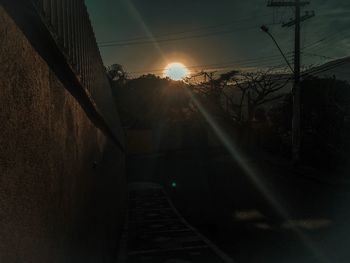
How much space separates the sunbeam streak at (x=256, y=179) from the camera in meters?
10.9

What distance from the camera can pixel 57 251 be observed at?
2854 millimetres

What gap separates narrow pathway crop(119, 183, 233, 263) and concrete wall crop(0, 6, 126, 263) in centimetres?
735

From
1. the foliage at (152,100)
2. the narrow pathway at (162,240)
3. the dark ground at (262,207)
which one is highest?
the foliage at (152,100)

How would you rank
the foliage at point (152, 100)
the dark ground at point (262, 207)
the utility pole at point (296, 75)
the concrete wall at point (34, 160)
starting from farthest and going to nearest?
the foliage at point (152, 100) < the utility pole at point (296, 75) < the dark ground at point (262, 207) < the concrete wall at point (34, 160)

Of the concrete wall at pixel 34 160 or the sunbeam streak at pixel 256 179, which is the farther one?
the sunbeam streak at pixel 256 179

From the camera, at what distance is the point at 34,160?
7.57 ft

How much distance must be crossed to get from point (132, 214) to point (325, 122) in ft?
64.4

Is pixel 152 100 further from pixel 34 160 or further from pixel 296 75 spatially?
pixel 34 160

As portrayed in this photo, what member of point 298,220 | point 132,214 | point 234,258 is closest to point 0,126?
point 234,258

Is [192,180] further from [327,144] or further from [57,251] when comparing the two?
[57,251]

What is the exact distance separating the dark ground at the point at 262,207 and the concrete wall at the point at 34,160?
7325 millimetres

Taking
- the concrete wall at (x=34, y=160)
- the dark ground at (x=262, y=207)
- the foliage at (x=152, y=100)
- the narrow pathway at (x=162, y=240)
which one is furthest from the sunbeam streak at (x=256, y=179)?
the concrete wall at (x=34, y=160)

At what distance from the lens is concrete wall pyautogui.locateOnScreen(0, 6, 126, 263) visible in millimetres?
1836

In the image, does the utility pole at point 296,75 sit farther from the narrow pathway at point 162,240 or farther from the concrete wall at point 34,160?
the concrete wall at point 34,160
